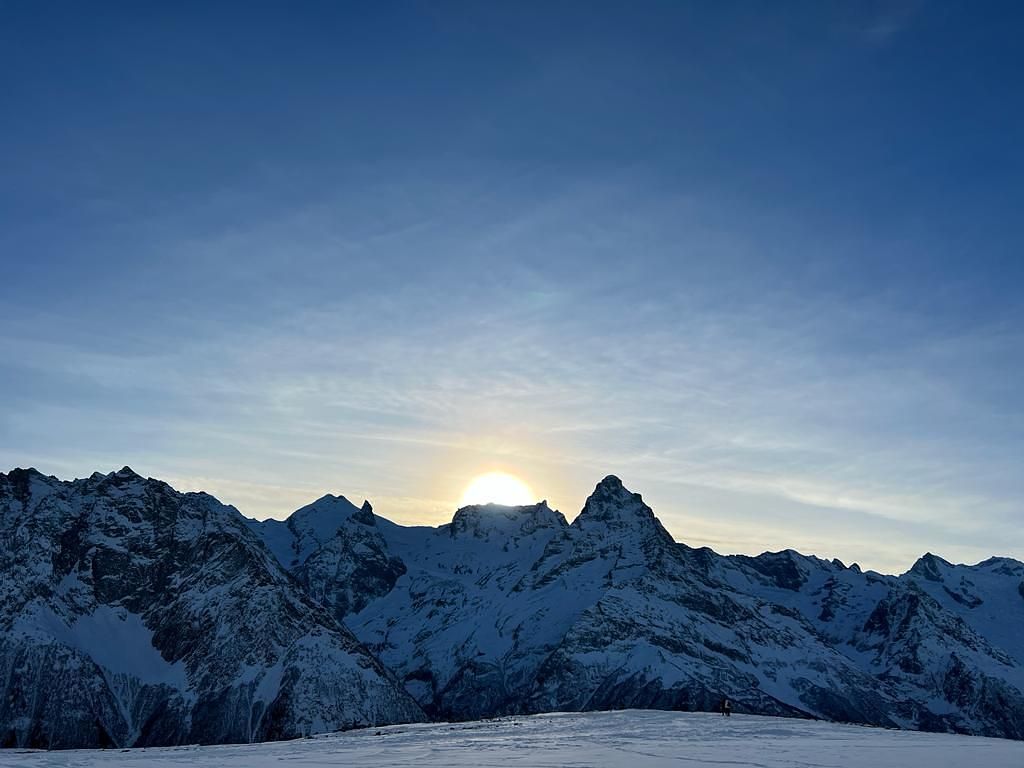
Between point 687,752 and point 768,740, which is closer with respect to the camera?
point 687,752

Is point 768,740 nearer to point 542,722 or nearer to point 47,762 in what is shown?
point 542,722

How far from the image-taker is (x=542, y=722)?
6956 centimetres

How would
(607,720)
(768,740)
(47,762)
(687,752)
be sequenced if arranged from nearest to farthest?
(47,762) → (687,752) → (768,740) → (607,720)

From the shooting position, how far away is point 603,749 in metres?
48.0

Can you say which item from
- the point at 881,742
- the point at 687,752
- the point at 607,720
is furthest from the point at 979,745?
the point at 607,720

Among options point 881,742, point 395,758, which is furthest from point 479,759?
point 881,742

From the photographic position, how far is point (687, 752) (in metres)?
46.5

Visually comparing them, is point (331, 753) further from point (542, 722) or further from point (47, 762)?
point (542, 722)

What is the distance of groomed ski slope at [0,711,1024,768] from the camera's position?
42.3 meters

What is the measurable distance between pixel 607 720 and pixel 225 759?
29.9m

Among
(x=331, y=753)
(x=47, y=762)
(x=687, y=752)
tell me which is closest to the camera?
(x=47, y=762)

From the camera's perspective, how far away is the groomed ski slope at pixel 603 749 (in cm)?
4234

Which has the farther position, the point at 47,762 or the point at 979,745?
the point at 979,745

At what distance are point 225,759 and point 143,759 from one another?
497 centimetres
